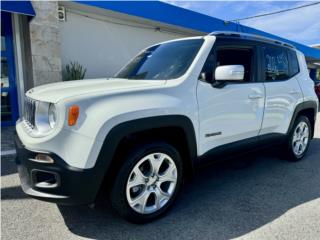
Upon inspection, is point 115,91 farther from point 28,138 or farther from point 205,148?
point 205,148

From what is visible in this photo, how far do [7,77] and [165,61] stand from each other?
18.6 ft

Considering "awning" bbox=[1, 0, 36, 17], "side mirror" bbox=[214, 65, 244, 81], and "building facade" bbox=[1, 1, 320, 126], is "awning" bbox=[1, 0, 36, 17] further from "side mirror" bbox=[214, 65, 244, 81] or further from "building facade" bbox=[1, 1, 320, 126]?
"side mirror" bbox=[214, 65, 244, 81]

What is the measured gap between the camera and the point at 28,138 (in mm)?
2432

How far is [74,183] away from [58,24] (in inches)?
255

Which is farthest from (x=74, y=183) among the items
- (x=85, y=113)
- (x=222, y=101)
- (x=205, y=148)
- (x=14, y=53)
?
(x=14, y=53)

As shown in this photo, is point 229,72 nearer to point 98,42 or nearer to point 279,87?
point 279,87

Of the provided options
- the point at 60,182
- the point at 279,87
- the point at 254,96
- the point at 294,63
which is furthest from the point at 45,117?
the point at 294,63

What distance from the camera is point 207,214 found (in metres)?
2.83

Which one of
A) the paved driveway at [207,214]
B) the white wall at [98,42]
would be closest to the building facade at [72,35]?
the white wall at [98,42]

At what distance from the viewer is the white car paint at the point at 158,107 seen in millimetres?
2189

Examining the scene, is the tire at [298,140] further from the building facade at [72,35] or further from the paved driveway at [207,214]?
the building facade at [72,35]

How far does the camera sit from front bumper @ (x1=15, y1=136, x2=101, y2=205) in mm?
2182

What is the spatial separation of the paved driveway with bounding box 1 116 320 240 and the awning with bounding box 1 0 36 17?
396cm

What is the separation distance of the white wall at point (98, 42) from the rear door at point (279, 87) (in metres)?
6.29
